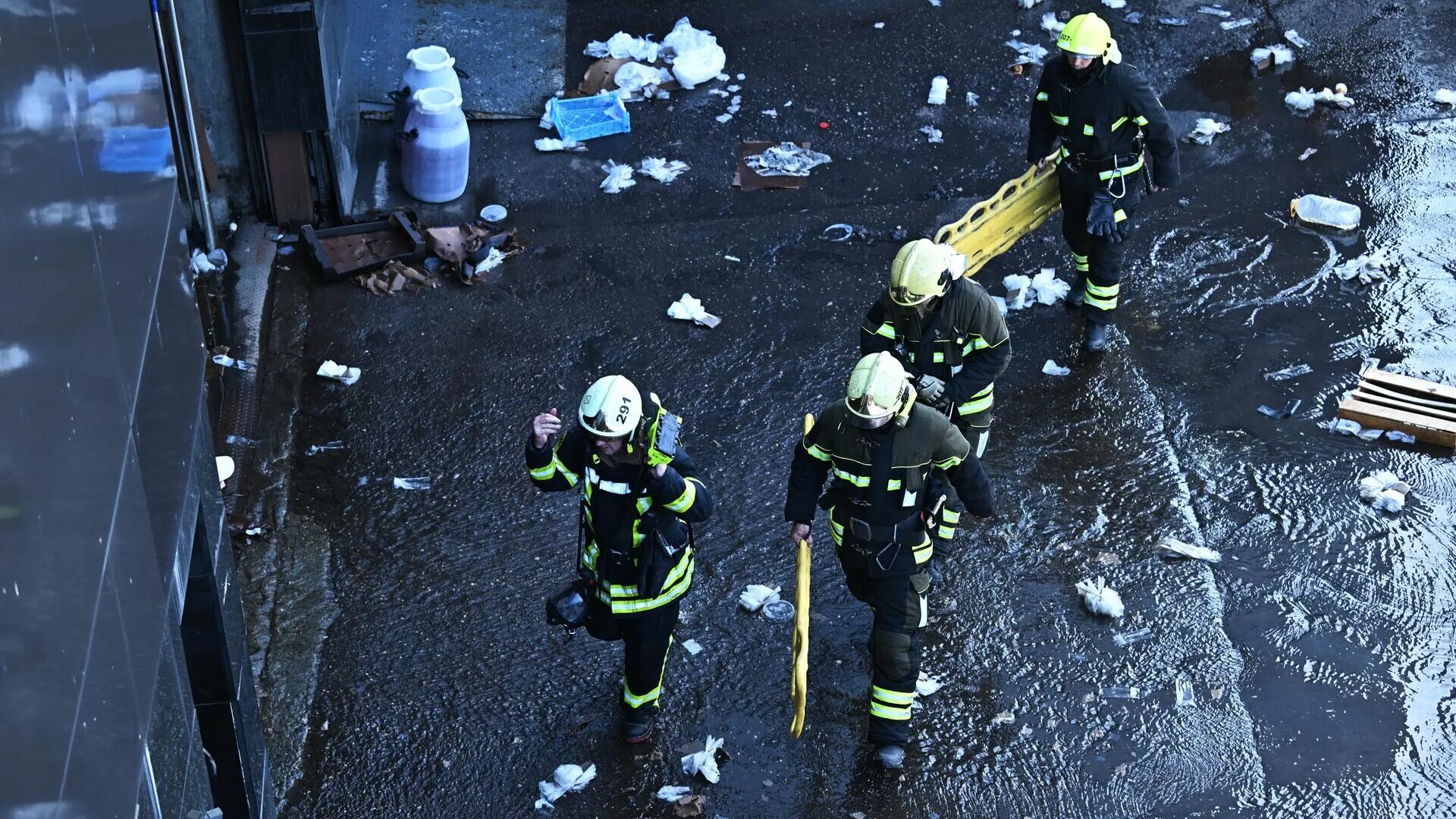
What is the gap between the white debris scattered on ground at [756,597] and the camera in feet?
21.7

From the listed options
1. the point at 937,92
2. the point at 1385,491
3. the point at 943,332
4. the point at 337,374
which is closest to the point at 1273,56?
the point at 937,92

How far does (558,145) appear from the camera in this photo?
10.4 m

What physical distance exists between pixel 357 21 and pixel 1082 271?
19.4ft

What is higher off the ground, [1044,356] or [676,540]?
[676,540]

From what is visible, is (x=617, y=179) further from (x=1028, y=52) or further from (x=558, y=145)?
(x=1028, y=52)

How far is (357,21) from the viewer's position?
1088 centimetres

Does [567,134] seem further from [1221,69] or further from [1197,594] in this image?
[1197,594]

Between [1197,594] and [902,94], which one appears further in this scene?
[902,94]

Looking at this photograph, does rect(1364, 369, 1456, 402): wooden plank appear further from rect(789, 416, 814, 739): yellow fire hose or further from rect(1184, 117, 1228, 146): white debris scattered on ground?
rect(789, 416, 814, 739): yellow fire hose

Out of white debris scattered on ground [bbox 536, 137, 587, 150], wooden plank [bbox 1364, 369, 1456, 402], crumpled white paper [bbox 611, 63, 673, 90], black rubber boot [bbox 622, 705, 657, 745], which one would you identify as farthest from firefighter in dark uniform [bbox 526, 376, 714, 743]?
crumpled white paper [bbox 611, 63, 673, 90]

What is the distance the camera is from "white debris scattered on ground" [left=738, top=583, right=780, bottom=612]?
6.62 meters

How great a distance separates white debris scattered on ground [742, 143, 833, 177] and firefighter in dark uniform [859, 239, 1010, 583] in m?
3.65

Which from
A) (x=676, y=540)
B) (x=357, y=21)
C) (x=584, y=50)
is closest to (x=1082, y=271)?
(x=676, y=540)

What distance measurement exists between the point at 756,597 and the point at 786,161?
4.43m
